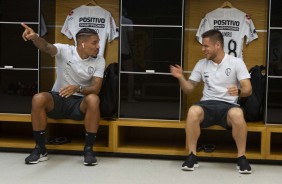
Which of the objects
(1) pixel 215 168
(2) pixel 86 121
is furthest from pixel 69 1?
(1) pixel 215 168

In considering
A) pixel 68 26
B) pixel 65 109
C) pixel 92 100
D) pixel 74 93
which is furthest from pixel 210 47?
pixel 68 26

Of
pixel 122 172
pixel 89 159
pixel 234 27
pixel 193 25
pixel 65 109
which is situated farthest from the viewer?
pixel 193 25

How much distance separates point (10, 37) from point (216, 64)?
1734 mm

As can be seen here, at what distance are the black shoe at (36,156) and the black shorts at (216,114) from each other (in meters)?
1.23

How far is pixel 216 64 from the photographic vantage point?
3.35 m

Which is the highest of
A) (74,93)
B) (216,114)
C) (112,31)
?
(112,31)

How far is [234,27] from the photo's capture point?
12.6 ft

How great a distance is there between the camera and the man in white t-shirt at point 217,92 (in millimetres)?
3098

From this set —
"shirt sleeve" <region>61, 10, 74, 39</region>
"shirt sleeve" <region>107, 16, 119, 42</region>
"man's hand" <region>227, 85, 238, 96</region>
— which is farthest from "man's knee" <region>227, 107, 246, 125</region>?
"shirt sleeve" <region>61, 10, 74, 39</region>

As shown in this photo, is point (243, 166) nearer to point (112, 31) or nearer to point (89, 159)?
point (89, 159)

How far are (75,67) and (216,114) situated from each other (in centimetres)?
116

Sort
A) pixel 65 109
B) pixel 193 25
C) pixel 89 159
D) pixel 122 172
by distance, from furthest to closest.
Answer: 1. pixel 193 25
2. pixel 65 109
3. pixel 89 159
4. pixel 122 172

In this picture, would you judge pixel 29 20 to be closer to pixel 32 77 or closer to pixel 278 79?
pixel 32 77

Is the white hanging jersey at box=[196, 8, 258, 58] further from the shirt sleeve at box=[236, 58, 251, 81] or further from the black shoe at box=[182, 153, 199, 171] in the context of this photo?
the black shoe at box=[182, 153, 199, 171]
